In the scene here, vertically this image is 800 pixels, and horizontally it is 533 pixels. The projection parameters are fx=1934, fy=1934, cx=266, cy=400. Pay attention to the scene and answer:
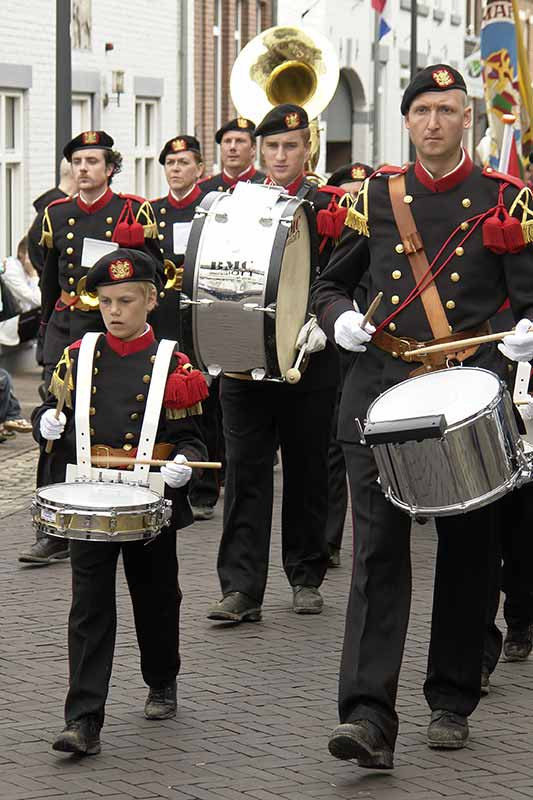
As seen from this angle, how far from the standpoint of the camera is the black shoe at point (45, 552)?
30.4 ft

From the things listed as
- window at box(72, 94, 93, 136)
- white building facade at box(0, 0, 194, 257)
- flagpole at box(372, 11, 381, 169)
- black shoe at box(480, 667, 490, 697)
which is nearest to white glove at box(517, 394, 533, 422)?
black shoe at box(480, 667, 490, 697)

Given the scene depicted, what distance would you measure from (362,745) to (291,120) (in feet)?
11.0

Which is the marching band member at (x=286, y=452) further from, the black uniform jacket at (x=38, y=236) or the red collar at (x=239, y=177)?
the red collar at (x=239, y=177)

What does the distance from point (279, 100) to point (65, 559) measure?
4.85 metres

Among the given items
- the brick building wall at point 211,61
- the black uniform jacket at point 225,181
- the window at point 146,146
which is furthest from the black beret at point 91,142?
the brick building wall at point 211,61

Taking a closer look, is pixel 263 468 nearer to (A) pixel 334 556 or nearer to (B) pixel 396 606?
(A) pixel 334 556

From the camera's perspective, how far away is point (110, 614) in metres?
6.21

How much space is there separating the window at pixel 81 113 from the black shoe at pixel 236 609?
13382 mm

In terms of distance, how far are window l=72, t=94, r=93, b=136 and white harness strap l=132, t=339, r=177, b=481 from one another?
48.5 ft

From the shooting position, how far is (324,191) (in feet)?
27.4

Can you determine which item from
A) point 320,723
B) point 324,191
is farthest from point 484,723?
point 324,191

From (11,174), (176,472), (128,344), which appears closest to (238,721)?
(176,472)

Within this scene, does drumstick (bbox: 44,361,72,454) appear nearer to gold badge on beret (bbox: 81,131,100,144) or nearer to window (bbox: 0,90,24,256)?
gold badge on beret (bbox: 81,131,100,144)

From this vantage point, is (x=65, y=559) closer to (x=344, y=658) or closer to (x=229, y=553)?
(x=229, y=553)
